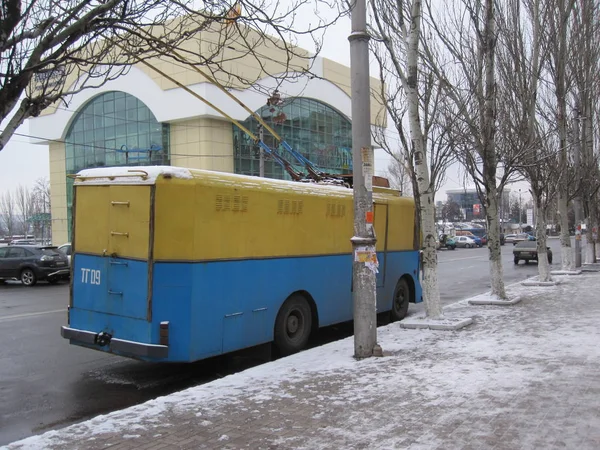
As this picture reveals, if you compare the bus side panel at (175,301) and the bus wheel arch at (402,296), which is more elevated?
the bus side panel at (175,301)

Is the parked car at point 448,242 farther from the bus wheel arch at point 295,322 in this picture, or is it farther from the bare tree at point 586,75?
the bus wheel arch at point 295,322

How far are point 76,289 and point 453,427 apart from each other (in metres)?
5.31

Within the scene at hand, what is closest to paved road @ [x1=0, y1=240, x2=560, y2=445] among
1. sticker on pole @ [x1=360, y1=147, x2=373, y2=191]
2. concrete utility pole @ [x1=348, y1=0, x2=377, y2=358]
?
concrete utility pole @ [x1=348, y1=0, x2=377, y2=358]

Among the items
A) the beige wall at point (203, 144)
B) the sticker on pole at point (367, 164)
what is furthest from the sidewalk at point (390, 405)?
the beige wall at point (203, 144)

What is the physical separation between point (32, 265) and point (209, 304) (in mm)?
16869

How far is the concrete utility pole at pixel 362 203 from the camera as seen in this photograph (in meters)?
7.55

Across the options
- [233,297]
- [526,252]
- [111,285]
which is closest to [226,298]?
[233,297]

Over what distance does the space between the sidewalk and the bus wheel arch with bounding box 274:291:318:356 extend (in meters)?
0.57

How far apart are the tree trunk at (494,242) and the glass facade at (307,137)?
31056mm

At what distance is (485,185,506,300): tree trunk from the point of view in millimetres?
13234

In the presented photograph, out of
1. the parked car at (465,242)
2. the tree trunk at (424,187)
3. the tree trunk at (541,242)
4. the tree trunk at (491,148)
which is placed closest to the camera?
the tree trunk at (424,187)

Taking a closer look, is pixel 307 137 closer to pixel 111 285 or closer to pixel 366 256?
pixel 366 256

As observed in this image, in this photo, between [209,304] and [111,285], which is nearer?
[209,304]

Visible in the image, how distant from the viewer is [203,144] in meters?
41.5
